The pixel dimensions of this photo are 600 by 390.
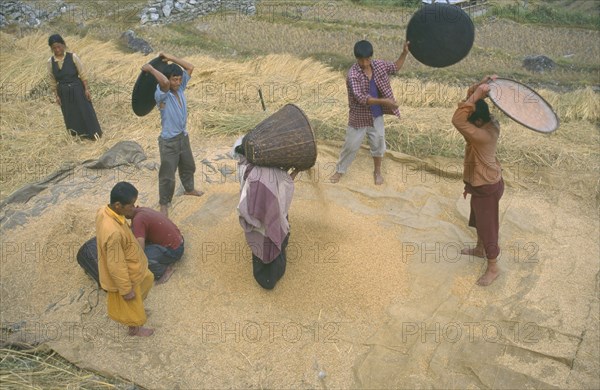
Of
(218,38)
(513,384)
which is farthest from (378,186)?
(218,38)

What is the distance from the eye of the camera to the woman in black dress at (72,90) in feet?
18.7

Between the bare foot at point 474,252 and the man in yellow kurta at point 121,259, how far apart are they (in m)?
2.27

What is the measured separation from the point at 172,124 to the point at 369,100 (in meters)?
1.55

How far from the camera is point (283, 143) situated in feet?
11.0

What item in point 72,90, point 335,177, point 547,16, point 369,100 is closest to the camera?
point 369,100

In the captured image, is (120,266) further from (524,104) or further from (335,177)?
(524,104)

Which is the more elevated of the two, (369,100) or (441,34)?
(441,34)

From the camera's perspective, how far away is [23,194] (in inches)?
191

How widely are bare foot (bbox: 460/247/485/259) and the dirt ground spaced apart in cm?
5

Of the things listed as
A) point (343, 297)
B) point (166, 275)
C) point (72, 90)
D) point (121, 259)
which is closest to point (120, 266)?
point (121, 259)

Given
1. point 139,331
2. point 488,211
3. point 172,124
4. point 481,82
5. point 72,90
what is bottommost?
point 139,331

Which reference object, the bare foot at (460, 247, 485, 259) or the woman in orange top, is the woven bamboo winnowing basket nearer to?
the woman in orange top

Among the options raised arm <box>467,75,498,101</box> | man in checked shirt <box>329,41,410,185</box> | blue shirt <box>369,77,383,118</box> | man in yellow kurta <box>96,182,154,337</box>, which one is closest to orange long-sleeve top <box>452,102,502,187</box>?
raised arm <box>467,75,498,101</box>

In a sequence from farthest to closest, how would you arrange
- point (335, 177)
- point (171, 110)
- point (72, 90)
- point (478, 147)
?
point (72, 90) < point (335, 177) < point (171, 110) < point (478, 147)
